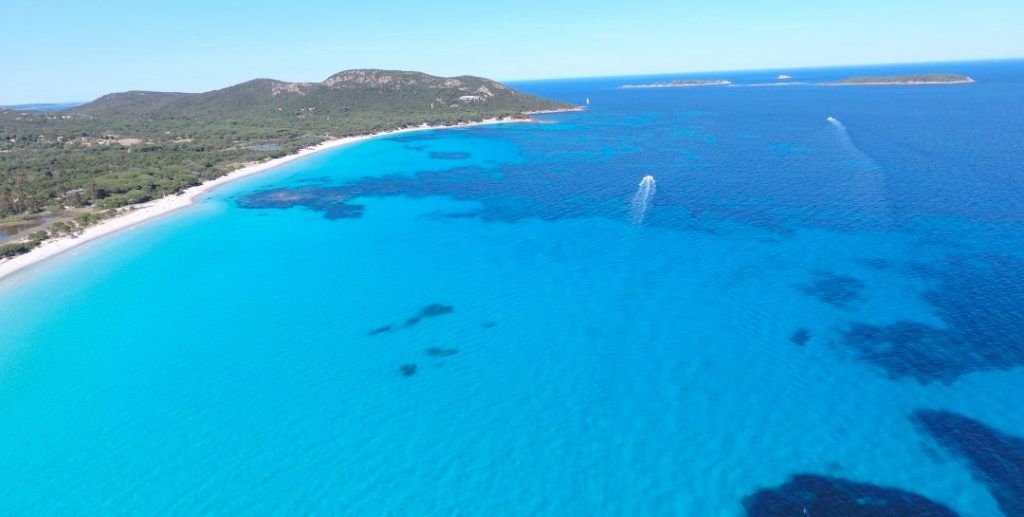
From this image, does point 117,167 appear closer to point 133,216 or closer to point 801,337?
point 133,216

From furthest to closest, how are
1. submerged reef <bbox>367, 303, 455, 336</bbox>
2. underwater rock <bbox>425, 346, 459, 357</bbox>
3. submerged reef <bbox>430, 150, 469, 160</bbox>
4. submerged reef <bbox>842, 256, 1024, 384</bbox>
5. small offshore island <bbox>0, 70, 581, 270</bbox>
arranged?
submerged reef <bbox>430, 150, 469, 160</bbox>, small offshore island <bbox>0, 70, 581, 270</bbox>, submerged reef <bbox>367, 303, 455, 336</bbox>, underwater rock <bbox>425, 346, 459, 357</bbox>, submerged reef <bbox>842, 256, 1024, 384</bbox>

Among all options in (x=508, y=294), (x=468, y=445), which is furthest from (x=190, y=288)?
(x=468, y=445)

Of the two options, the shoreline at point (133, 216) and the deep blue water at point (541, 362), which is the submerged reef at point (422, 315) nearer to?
the deep blue water at point (541, 362)

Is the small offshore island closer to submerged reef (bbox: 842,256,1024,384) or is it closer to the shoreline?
the shoreline

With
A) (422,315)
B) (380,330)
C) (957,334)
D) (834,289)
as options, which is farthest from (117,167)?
(957,334)

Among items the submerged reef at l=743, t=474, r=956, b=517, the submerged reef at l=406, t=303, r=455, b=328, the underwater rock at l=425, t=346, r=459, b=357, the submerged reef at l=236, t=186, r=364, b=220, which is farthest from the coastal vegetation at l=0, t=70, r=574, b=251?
the submerged reef at l=743, t=474, r=956, b=517

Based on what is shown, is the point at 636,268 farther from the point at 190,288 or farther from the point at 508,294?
the point at 190,288
